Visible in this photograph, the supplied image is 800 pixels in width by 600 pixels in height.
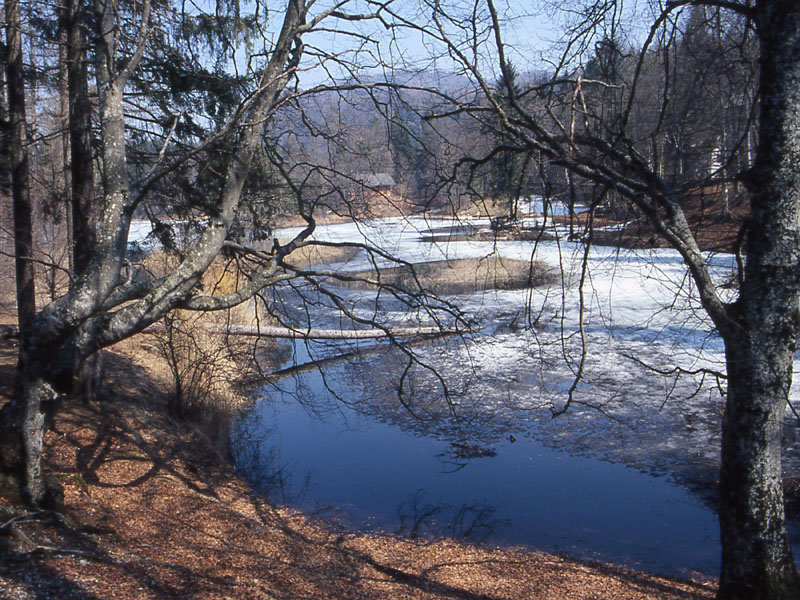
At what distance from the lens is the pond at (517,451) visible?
8.66 metres

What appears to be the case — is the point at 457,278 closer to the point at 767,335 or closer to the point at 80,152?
the point at 80,152

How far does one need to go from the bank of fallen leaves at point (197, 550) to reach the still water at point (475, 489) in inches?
23.9

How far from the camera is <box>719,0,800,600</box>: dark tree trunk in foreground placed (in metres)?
4.91

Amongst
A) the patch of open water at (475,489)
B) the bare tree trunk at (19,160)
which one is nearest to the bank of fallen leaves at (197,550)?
the patch of open water at (475,489)

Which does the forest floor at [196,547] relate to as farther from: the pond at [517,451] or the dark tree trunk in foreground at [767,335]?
the dark tree trunk in foreground at [767,335]

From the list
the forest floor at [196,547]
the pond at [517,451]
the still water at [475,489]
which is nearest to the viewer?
the forest floor at [196,547]

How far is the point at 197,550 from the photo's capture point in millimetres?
6609

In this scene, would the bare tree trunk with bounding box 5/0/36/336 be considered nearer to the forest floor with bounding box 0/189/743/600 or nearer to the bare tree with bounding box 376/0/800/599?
the forest floor with bounding box 0/189/743/600

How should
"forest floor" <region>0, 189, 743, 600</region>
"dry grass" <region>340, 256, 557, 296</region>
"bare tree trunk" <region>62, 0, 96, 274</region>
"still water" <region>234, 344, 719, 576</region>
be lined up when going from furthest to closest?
"dry grass" <region>340, 256, 557, 296</region> < "bare tree trunk" <region>62, 0, 96, 274</region> < "still water" <region>234, 344, 719, 576</region> < "forest floor" <region>0, 189, 743, 600</region>

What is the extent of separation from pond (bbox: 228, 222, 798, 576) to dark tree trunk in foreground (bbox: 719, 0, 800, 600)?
1.51 meters

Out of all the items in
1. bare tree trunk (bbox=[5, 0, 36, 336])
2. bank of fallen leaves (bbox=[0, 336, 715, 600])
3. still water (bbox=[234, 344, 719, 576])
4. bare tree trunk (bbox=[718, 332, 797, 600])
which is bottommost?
still water (bbox=[234, 344, 719, 576])

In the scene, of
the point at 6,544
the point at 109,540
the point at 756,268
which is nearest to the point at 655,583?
the point at 756,268

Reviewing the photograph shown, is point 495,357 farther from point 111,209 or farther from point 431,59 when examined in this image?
point 111,209

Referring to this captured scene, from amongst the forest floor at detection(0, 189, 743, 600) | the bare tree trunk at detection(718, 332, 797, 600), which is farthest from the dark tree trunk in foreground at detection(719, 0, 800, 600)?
the forest floor at detection(0, 189, 743, 600)
